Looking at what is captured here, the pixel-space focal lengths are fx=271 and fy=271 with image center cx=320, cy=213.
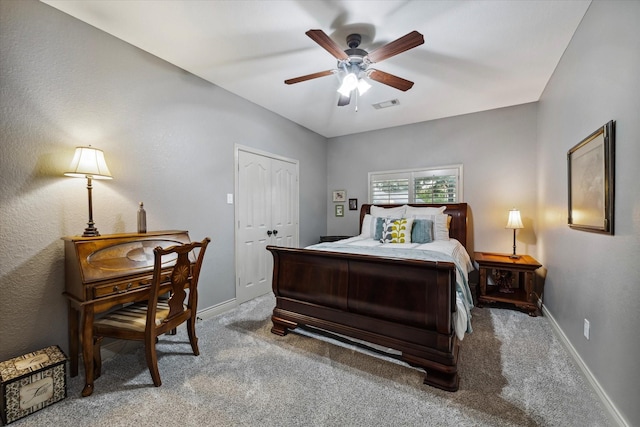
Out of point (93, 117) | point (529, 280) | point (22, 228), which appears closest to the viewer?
point (22, 228)

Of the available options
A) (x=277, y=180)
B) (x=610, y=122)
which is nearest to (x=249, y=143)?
(x=277, y=180)

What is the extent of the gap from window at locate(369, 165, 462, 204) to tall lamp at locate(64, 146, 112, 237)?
3785 millimetres

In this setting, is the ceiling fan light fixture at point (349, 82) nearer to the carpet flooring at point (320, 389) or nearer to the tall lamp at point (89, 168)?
the tall lamp at point (89, 168)

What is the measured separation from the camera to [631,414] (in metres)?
1.34

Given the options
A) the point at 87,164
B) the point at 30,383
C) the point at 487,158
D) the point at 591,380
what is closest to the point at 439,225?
the point at 487,158

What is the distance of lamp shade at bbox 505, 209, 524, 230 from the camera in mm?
3398

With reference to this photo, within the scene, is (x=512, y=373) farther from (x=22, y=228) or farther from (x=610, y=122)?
(x=22, y=228)

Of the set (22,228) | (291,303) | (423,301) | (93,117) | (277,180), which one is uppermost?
(93,117)

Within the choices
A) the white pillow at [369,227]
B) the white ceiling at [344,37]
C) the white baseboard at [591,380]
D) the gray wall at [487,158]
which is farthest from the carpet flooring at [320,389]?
the white ceiling at [344,37]

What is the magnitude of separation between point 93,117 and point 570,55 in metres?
3.95

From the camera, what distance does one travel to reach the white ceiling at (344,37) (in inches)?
76.2

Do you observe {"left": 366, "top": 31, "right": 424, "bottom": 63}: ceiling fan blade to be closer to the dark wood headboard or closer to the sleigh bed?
the sleigh bed

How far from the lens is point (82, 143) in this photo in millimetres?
2100

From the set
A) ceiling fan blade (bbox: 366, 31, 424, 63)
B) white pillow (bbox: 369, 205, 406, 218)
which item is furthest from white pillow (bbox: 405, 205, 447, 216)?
ceiling fan blade (bbox: 366, 31, 424, 63)
